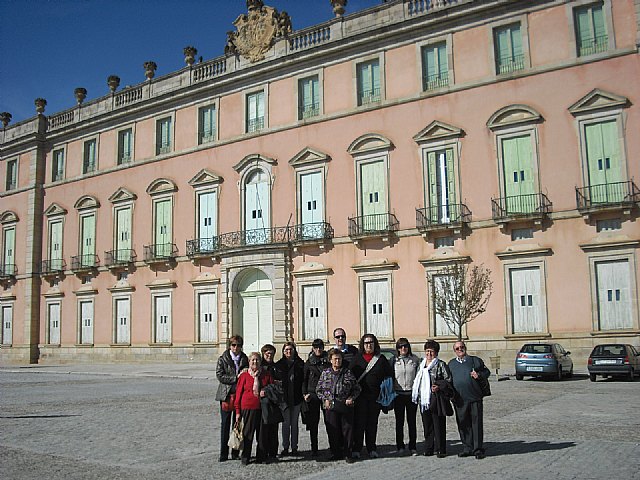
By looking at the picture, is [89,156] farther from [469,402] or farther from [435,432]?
[469,402]

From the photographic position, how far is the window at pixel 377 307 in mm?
28188

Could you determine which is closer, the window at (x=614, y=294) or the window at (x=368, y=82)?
the window at (x=614, y=294)

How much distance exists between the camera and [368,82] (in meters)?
29.9

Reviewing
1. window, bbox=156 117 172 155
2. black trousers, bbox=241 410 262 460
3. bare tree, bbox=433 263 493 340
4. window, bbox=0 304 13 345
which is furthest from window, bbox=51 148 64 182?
black trousers, bbox=241 410 262 460

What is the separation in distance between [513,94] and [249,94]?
1266 centimetres

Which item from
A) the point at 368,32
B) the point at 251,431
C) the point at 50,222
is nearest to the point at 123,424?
the point at 251,431

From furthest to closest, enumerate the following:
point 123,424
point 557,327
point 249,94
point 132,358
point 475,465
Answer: point 132,358, point 249,94, point 557,327, point 123,424, point 475,465

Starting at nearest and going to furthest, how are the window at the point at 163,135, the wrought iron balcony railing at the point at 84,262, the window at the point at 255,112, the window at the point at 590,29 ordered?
the window at the point at 590,29, the window at the point at 255,112, the window at the point at 163,135, the wrought iron balcony railing at the point at 84,262

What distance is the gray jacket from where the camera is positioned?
9664 mm

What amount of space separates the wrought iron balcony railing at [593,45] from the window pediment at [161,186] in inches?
775

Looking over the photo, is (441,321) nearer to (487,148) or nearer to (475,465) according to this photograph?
(487,148)

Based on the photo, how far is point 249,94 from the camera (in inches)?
1315

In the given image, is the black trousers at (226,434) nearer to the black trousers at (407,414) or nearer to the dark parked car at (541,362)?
the black trousers at (407,414)

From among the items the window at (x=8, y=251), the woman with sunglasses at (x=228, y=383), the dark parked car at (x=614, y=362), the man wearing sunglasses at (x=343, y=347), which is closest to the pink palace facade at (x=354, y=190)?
the window at (x=8, y=251)
